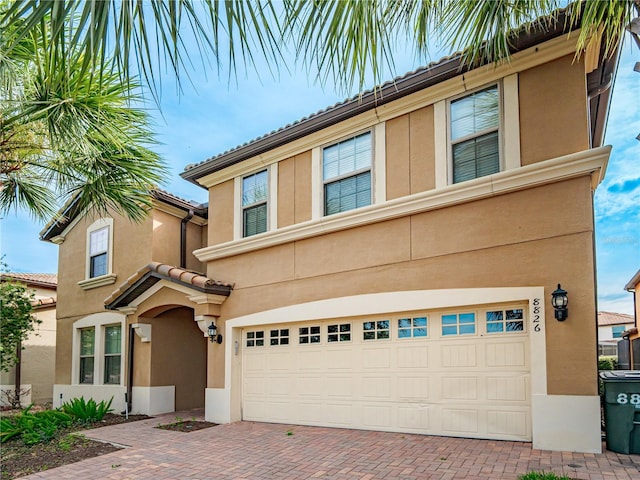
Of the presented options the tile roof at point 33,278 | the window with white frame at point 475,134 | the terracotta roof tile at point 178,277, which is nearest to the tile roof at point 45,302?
the tile roof at point 33,278

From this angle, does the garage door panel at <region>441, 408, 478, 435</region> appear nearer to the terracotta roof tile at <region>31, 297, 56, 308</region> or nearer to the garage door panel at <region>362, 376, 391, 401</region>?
the garage door panel at <region>362, 376, 391, 401</region>

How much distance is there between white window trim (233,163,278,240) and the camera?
12.1 m

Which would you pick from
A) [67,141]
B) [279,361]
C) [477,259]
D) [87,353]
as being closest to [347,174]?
[477,259]

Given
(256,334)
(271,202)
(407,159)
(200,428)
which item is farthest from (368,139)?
(200,428)

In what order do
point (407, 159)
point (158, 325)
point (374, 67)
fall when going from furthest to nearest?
point (158, 325), point (407, 159), point (374, 67)

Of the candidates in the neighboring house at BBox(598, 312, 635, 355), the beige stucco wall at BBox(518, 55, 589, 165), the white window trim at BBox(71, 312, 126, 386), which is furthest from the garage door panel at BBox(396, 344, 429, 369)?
the neighboring house at BBox(598, 312, 635, 355)

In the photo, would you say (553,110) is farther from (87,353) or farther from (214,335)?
(87,353)

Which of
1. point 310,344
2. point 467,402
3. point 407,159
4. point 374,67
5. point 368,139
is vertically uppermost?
point 368,139

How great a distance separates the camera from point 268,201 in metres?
12.3

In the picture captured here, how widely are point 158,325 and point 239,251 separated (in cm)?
394

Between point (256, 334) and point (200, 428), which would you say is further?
point (256, 334)

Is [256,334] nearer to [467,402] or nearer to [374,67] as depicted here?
[467,402]

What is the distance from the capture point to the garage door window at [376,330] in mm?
9992

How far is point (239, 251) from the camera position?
12539 mm
